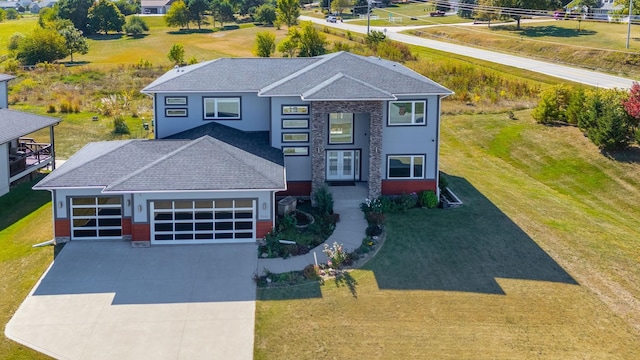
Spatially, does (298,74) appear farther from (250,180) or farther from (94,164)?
(94,164)

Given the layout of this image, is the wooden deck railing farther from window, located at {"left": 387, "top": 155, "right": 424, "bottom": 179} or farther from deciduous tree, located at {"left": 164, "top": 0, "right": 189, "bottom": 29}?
deciduous tree, located at {"left": 164, "top": 0, "right": 189, "bottom": 29}

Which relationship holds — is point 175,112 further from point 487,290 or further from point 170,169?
point 487,290

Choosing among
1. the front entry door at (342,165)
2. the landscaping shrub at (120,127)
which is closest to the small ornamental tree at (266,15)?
the landscaping shrub at (120,127)

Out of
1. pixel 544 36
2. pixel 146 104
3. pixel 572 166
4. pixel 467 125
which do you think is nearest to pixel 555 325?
pixel 572 166

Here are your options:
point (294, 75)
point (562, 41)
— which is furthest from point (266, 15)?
point (294, 75)

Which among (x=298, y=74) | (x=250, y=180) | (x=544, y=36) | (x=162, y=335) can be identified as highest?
(x=544, y=36)

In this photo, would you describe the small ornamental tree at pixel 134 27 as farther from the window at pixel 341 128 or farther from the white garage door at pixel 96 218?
the white garage door at pixel 96 218
